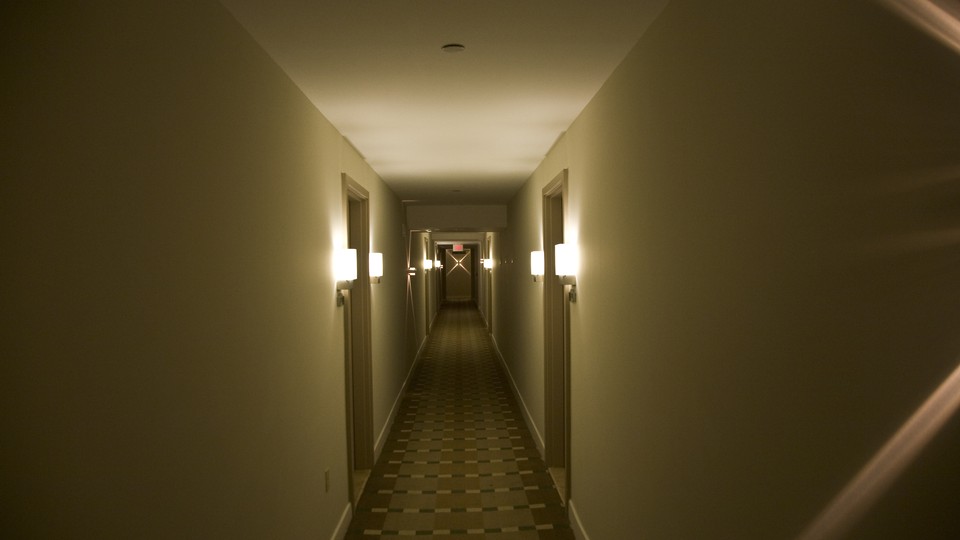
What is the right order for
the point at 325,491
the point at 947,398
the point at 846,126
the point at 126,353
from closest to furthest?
the point at 947,398, the point at 846,126, the point at 126,353, the point at 325,491

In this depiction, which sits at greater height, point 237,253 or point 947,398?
point 237,253

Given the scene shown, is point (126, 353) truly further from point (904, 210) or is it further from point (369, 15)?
point (904, 210)

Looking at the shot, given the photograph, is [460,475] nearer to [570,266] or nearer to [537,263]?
[537,263]

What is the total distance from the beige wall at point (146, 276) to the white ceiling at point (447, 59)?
0.23 m

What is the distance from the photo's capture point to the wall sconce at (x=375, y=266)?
4984 mm

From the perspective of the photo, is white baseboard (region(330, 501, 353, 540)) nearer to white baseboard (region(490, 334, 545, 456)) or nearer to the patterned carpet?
the patterned carpet

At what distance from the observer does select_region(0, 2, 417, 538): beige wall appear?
990 millimetres

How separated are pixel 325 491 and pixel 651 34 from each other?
290 centimetres

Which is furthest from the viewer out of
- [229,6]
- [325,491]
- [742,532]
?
[325,491]

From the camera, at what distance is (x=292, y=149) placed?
8.68 ft

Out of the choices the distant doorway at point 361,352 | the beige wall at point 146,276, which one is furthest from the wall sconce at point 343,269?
the beige wall at point 146,276

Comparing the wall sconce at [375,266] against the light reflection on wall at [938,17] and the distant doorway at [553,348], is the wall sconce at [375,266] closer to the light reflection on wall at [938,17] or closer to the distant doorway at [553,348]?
the distant doorway at [553,348]

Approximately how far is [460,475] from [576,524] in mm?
1371

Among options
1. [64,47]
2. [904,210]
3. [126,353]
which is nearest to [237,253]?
[126,353]
